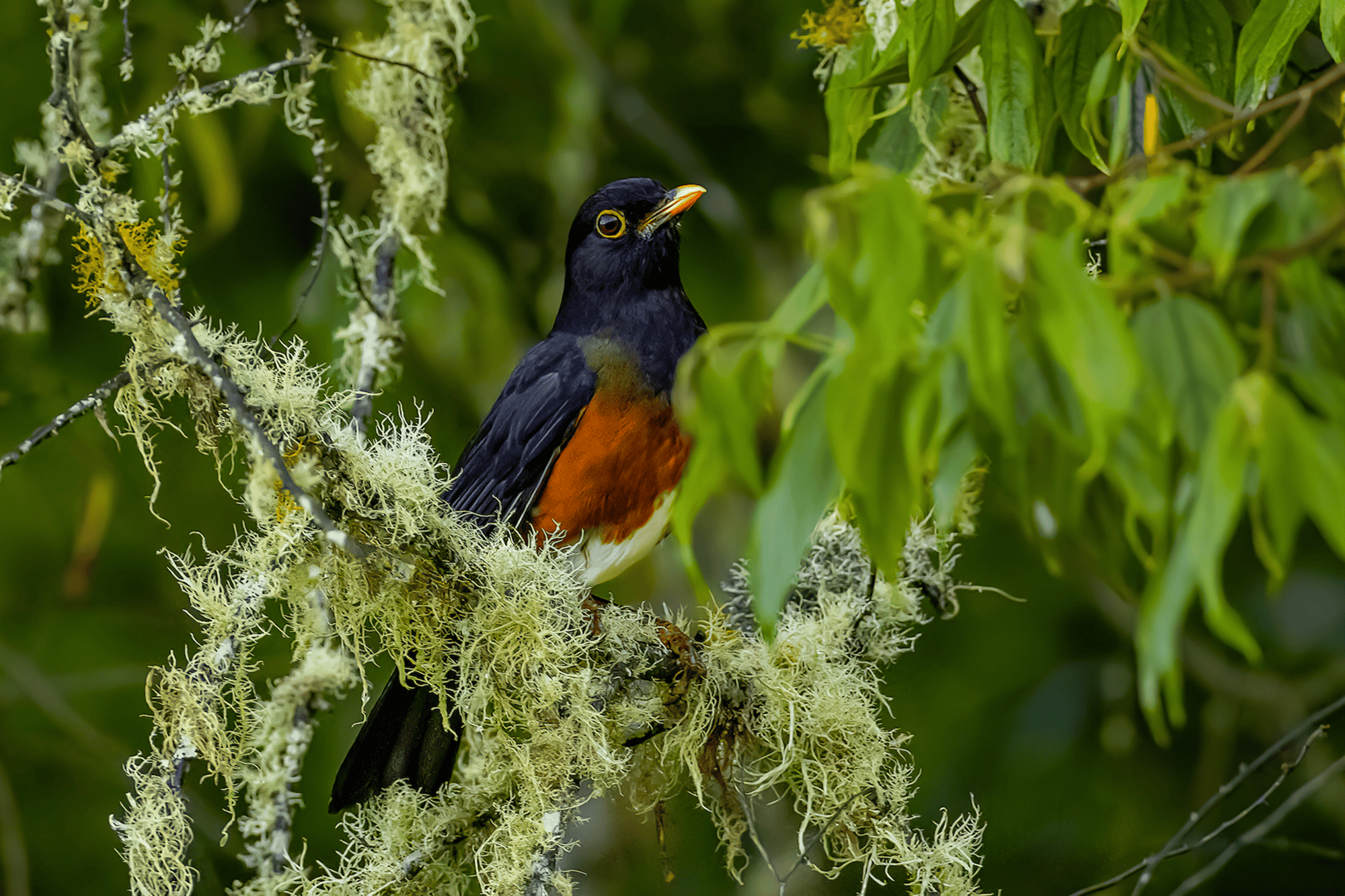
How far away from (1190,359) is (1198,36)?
1045 millimetres

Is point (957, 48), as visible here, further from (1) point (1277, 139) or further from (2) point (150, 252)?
(2) point (150, 252)

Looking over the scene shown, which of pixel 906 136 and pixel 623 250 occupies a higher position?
pixel 623 250

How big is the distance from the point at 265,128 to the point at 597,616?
163 centimetres

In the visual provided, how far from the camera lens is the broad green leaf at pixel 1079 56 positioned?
5.01ft

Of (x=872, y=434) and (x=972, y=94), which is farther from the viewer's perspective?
(x=972, y=94)

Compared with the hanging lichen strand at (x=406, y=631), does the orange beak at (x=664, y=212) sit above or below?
above

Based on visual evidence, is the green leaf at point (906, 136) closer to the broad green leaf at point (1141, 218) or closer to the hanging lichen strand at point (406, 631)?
the hanging lichen strand at point (406, 631)

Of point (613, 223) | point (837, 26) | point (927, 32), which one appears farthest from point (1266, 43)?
point (613, 223)

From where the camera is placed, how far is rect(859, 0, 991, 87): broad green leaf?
59.4 inches

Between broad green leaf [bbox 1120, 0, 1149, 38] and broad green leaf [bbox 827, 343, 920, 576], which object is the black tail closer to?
broad green leaf [bbox 827, 343, 920, 576]

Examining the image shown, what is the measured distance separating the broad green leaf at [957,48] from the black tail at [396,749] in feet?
3.81

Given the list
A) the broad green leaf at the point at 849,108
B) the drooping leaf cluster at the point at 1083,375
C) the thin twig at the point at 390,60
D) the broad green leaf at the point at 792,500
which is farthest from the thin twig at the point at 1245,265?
the thin twig at the point at 390,60

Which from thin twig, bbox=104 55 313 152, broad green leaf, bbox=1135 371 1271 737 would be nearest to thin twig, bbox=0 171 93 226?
thin twig, bbox=104 55 313 152

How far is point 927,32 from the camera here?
4.79 feet
